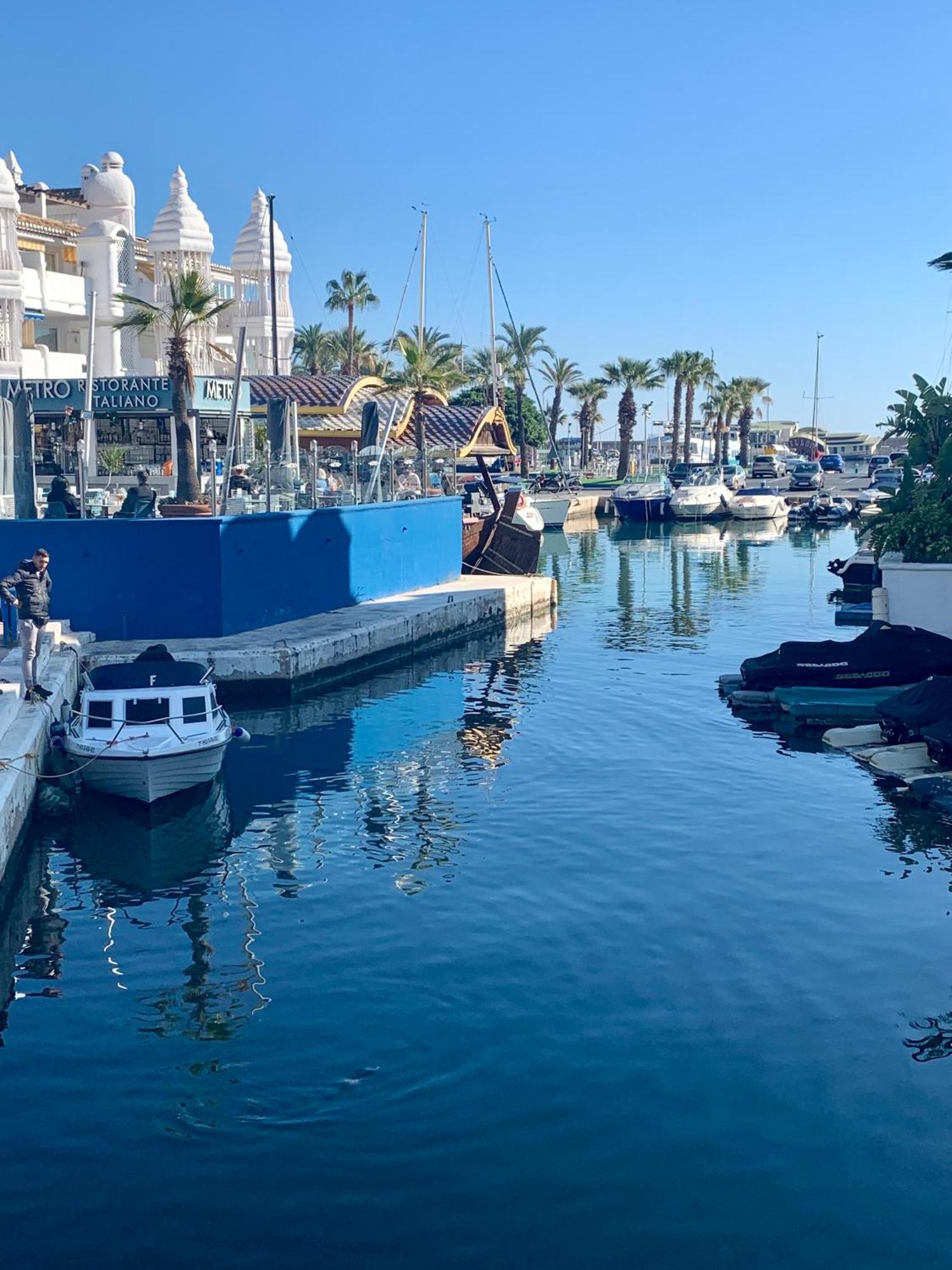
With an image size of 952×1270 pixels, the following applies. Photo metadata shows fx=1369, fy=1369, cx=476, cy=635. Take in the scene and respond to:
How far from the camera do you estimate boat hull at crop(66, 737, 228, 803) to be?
1764 centimetres

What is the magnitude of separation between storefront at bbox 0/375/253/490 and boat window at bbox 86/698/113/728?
16438mm

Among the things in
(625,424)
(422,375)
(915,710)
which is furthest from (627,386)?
→ (915,710)

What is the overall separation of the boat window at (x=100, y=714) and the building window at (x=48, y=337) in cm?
3979

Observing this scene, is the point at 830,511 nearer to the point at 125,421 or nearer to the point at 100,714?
the point at 125,421

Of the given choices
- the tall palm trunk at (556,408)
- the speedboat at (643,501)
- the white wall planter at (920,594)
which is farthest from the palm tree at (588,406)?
the white wall planter at (920,594)

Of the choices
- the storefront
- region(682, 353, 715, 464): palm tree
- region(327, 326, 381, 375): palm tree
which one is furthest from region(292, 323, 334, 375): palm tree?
the storefront

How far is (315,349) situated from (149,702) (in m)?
85.6

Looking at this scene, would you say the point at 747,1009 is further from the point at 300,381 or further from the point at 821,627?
the point at 300,381

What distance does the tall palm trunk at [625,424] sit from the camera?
104562 mm

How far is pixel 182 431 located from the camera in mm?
32969

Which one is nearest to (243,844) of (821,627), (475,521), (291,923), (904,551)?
(291,923)

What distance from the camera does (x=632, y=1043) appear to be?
11.2 metres

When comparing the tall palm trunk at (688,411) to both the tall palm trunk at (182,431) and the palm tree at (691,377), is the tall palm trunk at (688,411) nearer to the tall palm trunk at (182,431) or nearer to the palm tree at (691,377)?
the palm tree at (691,377)

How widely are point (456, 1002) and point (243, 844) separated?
5780 millimetres
